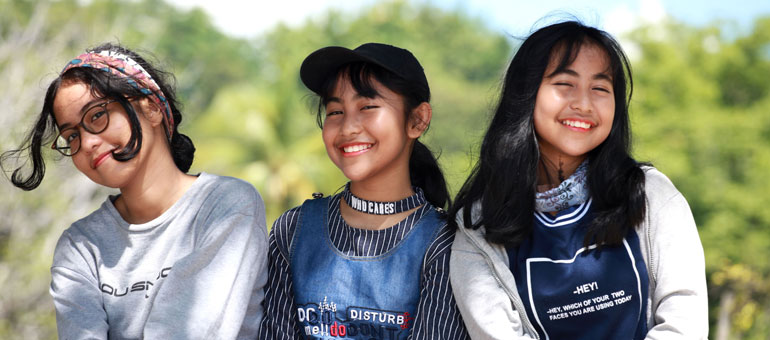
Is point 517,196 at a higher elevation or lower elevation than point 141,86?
lower

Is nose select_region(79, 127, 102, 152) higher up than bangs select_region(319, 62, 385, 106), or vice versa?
bangs select_region(319, 62, 385, 106)

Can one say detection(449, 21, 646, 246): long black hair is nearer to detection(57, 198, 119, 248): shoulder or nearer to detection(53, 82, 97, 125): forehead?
detection(57, 198, 119, 248): shoulder

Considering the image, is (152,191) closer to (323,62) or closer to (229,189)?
(229,189)

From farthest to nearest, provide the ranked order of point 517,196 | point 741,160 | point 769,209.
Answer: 1. point 741,160
2. point 769,209
3. point 517,196

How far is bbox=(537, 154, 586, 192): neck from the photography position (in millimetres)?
2824

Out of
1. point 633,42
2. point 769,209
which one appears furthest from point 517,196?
point 633,42

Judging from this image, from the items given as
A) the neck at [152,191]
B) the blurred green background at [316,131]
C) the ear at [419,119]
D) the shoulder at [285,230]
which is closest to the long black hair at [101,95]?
the neck at [152,191]

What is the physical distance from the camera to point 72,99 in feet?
8.82

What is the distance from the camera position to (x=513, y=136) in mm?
2746

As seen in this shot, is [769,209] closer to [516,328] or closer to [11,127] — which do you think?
[11,127]

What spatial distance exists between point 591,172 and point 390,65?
75 cm

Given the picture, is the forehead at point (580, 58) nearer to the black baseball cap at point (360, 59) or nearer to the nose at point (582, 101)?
the nose at point (582, 101)

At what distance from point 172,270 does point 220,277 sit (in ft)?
0.49

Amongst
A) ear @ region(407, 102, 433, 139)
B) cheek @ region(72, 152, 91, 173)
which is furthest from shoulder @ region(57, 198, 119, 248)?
ear @ region(407, 102, 433, 139)
